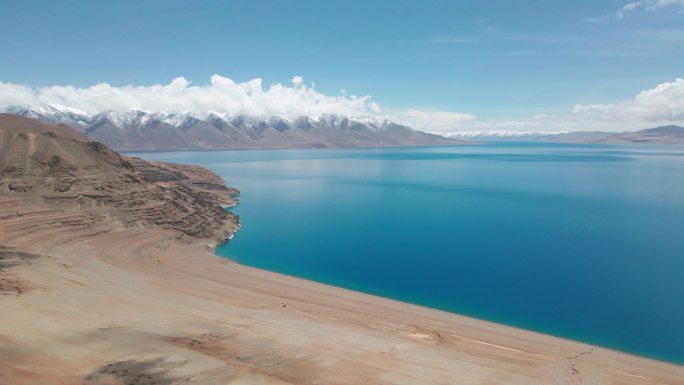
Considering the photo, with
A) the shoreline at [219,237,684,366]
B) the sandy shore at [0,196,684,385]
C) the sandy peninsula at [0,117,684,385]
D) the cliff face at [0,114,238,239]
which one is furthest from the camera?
the cliff face at [0,114,238,239]

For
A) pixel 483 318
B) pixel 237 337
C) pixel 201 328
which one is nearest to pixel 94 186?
pixel 201 328

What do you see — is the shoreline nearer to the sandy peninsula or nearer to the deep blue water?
the deep blue water

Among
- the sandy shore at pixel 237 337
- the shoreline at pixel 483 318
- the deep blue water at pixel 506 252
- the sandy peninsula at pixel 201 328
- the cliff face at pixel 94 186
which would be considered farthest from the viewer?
the cliff face at pixel 94 186

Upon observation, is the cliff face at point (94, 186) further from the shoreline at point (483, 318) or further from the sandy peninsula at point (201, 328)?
the shoreline at point (483, 318)

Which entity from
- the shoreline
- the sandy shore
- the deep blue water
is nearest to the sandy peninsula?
the sandy shore

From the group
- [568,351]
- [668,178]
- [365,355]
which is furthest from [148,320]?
[668,178]

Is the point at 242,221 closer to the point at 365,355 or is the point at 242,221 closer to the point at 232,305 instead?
the point at 232,305

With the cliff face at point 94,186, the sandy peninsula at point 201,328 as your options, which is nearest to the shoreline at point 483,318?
the sandy peninsula at point 201,328
